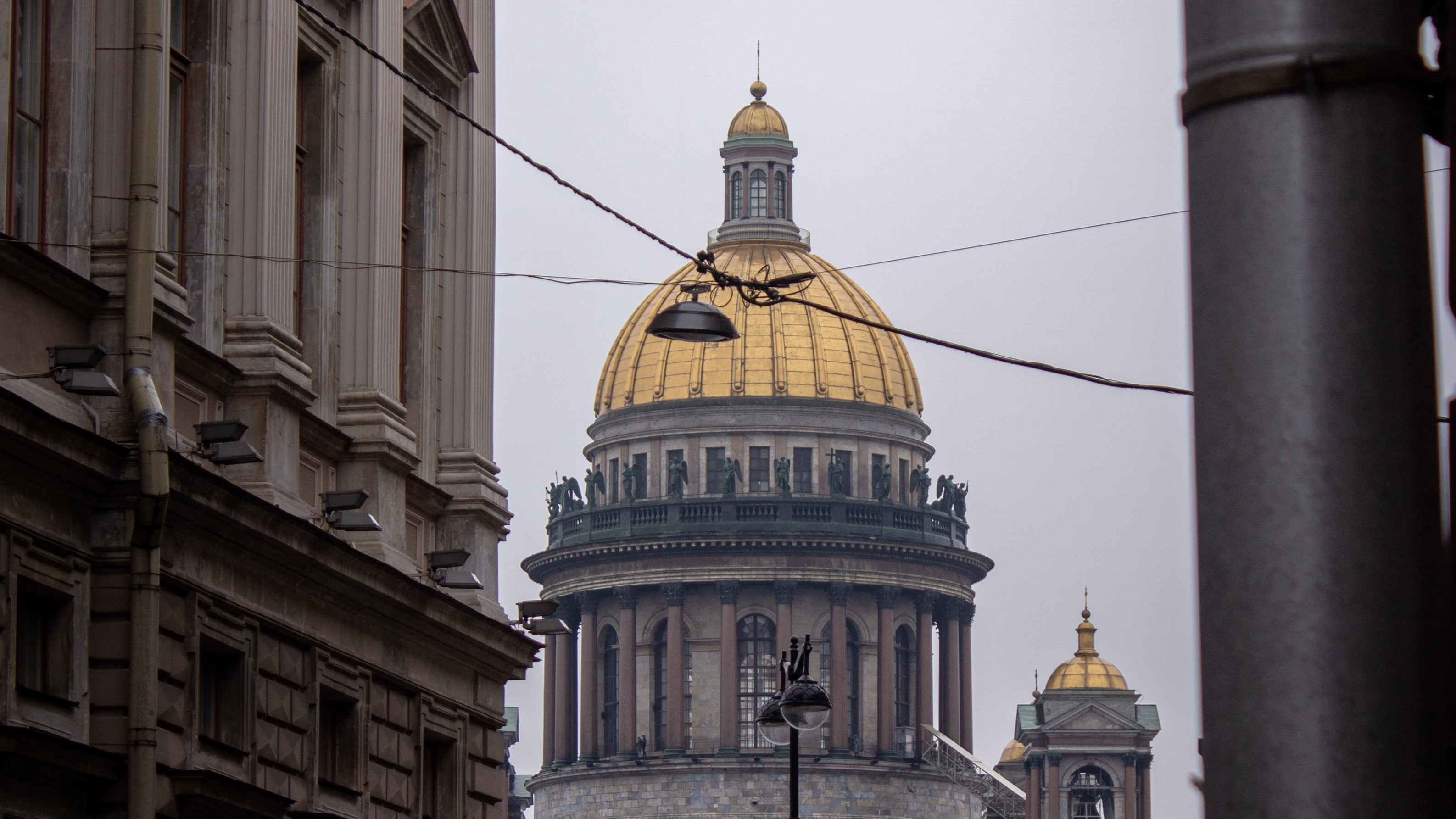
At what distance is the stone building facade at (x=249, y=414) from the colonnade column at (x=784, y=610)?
8264 cm

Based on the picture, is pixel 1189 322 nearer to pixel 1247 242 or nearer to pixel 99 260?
pixel 1247 242

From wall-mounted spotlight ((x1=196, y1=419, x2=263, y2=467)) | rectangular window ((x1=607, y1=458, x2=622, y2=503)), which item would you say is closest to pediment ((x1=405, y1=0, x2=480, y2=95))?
wall-mounted spotlight ((x1=196, y1=419, x2=263, y2=467))

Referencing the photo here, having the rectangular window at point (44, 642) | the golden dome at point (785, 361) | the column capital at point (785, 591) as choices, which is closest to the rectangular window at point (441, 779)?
the rectangular window at point (44, 642)

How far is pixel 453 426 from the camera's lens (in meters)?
25.8

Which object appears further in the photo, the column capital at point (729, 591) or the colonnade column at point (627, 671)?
the colonnade column at point (627, 671)

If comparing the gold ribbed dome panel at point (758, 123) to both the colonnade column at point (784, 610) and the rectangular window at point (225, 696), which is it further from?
the rectangular window at point (225, 696)

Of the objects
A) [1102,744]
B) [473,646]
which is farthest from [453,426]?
[1102,744]

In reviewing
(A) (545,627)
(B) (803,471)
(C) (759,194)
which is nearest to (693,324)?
(A) (545,627)

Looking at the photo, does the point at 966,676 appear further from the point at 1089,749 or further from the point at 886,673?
the point at 1089,749

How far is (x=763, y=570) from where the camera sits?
4348 inches

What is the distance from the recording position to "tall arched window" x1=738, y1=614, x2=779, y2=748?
111 m

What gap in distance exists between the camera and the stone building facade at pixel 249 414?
51.9 feet

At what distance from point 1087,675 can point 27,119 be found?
86369 millimetres

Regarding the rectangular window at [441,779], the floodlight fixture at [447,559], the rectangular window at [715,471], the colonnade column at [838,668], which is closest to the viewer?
the floodlight fixture at [447,559]
